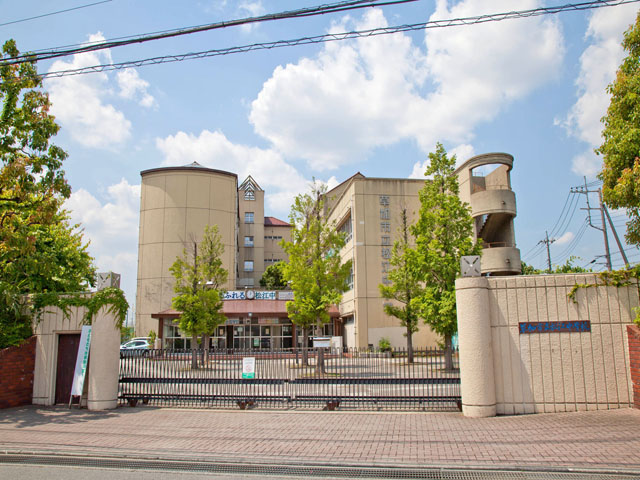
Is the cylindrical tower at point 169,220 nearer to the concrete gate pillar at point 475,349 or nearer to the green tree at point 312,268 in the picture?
the green tree at point 312,268

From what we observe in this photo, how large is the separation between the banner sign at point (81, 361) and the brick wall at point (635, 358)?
13721mm

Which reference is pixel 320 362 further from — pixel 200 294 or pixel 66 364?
pixel 200 294

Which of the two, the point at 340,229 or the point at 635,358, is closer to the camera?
the point at 635,358

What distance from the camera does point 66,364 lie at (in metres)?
14.0

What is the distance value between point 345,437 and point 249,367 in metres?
5.12

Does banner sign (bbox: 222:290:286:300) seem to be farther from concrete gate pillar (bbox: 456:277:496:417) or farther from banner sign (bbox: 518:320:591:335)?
banner sign (bbox: 518:320:591:335)

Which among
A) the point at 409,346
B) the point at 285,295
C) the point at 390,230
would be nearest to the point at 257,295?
the point at 285,295

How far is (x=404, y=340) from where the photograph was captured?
129ft

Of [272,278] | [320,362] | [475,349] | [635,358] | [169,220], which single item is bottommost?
[320,362]

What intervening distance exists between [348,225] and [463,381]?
111 ft

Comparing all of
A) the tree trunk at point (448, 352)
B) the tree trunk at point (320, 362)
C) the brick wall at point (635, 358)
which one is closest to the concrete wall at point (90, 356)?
the tree trunk at point (320, 362)

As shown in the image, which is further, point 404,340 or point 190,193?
point 190,193

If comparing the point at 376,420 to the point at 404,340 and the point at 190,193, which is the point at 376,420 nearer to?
the point at 404,340

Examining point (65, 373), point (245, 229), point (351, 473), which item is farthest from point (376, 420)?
point (245, 229)
